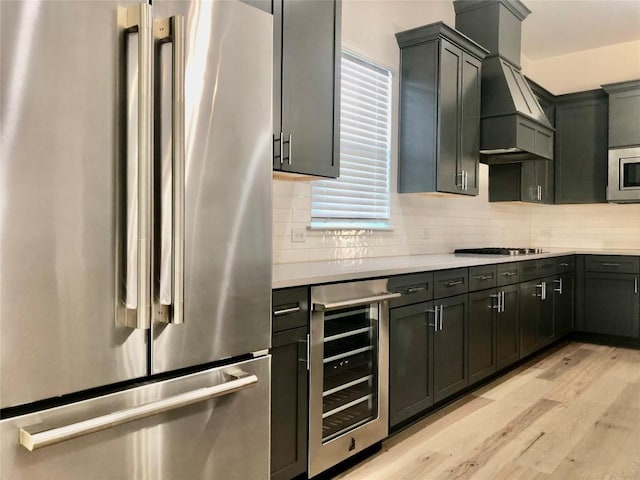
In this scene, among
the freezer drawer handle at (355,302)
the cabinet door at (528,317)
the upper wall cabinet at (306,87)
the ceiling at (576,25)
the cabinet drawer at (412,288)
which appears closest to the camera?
the freezer drawer handle at (355,302)

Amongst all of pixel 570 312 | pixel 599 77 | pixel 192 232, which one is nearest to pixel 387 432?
pixel 192 232

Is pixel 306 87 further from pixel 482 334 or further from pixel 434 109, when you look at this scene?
pixel 482 334

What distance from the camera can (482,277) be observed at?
11.6 ft

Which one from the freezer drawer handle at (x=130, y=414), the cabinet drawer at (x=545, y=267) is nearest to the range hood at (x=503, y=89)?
the cabinet drawer at (x=545, y=267)

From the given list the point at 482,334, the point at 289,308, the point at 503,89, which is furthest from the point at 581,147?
the point at 289,308

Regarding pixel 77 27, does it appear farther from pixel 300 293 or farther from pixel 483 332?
pixel 483 332

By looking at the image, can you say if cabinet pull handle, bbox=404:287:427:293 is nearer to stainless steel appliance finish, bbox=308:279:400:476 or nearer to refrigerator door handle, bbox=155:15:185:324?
stainless steel appliance finish, bbox=308:279:400:476

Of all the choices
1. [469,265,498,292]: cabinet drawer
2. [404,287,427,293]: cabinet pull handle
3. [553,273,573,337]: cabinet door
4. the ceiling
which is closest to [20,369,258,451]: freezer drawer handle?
[404,287,427,293]: cabinet pull handle

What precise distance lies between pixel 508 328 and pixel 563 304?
1.45m

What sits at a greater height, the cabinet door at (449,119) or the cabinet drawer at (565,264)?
the cabinet door at (449,119)

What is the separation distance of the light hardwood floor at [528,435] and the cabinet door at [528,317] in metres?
0.26

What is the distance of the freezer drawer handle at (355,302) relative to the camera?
7.19 ft

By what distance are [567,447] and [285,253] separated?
1839 millimetres

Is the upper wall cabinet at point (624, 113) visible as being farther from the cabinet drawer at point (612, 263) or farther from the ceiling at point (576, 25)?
the cabinet drawer at point (612, 263)
